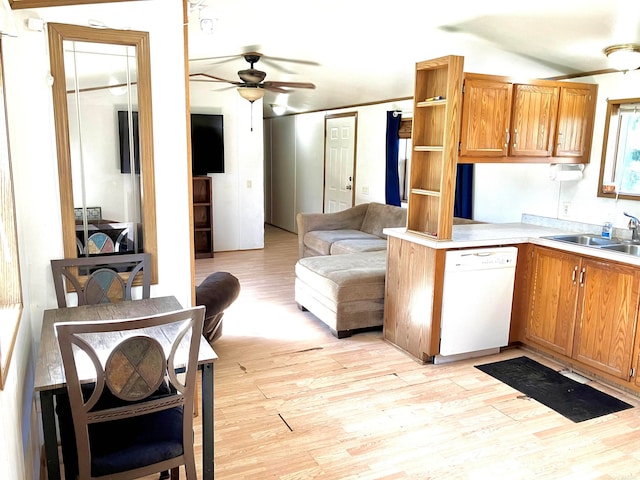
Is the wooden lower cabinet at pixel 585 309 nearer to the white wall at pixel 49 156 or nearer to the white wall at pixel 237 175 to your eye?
the white wall at pixel 49 156

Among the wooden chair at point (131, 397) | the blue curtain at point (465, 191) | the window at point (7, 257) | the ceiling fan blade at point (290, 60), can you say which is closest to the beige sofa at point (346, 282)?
the blue curtain at point (465, 191)

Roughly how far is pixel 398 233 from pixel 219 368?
5.29ft

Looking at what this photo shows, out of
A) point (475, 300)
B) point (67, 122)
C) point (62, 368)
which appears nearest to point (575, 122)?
point (475, 300)

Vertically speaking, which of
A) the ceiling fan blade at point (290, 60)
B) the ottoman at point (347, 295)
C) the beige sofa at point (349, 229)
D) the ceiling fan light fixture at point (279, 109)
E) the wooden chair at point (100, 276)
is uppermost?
the ceiling fan blade at point (290, 60)

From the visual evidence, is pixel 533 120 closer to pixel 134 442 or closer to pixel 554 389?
pixel 554 389

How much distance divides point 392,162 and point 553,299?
314cm

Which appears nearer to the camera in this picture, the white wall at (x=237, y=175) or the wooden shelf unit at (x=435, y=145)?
the wooden shelf unit at (x=435, y=145)

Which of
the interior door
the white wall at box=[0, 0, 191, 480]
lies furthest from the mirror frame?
the interior door

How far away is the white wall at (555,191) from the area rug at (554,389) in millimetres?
1246

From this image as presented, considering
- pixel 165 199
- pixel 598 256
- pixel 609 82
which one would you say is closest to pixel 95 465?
pixel 165 199

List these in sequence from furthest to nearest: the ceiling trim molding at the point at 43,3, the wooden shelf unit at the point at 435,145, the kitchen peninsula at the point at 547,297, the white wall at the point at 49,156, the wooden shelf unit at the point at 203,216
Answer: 1. the wooden shelf unit at the point at 203,216
2. the wooden shelf unit at the point at 435,145
3. the kitchen peninsula at the point at 547,297
4. the white wall at the point at 49,156
5. the ceiling trim molding at the point at 43,3

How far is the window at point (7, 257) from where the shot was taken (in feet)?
5.34

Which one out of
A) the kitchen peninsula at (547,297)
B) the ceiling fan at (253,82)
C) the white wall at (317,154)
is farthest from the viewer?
the white wall at (317,154)

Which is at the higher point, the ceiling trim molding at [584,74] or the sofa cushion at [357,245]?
the ceiling trim molding at [584,74]
